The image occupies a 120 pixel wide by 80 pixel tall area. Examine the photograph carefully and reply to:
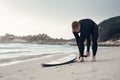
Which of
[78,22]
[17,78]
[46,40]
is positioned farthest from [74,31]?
[46,40]

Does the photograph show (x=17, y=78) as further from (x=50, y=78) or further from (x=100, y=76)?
(x=100, y=76)

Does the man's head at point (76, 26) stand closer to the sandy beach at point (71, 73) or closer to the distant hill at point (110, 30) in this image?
the sandy beach at point (71, 73)

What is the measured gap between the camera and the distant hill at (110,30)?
80.3 metres

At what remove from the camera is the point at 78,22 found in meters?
7.59

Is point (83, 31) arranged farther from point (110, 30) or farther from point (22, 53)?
point (110, 30)

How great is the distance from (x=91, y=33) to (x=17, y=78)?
391 cm

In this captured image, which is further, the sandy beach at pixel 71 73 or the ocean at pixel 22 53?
the ocean at pixel 22 53

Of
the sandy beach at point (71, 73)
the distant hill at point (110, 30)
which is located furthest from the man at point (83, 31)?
the distant hill at point (110, 30)

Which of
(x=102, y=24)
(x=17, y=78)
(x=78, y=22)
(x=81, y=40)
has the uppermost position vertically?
(x=102, y=24)

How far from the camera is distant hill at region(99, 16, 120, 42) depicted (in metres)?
80.3

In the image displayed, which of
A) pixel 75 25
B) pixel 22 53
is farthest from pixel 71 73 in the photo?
pixel 22 53

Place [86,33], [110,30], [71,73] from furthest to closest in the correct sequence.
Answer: [110,30] → [86,33] → [71,73]

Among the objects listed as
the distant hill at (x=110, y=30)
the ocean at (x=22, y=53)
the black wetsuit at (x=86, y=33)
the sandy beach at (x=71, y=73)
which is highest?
the distant hill at (x=110, y=30)

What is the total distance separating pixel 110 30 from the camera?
84375mm
